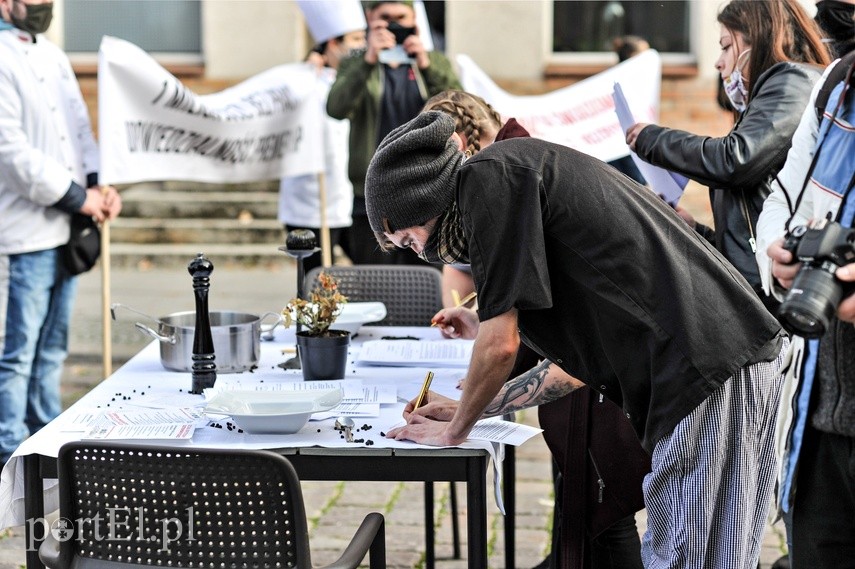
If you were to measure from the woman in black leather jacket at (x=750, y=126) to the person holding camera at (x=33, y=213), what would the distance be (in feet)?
8.14

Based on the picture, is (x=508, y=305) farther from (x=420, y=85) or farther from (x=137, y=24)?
(x=137, y=24)

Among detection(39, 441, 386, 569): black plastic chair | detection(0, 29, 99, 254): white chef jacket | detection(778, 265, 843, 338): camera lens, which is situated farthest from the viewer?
detection(0, 29, 99, 254): white chef jacket

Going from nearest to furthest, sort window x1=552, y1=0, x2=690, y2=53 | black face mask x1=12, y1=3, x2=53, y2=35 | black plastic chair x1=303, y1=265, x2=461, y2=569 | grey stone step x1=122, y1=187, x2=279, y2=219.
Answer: black plastic chair x1=303, y1=265, x2=461, y2=569 → black face mask x1=12, y1=3, x2=53, y2=35 → grey stone step x1=122, y1=187, x2=279, y2=219 → window x1=552, y1=0, x2=690, y2=53

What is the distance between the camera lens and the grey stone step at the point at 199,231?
32.6ft

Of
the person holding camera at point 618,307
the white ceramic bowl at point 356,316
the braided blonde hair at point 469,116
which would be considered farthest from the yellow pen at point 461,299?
the person holding camera at point 618,307

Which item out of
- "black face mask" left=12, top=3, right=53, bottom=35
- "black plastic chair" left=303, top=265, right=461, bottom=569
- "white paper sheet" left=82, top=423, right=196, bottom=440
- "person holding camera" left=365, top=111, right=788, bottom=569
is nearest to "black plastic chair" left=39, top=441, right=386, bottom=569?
"white paper sheet" left=82, top=423, right=196, bottom=440

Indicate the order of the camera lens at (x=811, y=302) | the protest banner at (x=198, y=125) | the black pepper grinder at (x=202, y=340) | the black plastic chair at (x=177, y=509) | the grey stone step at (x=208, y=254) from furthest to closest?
the grey stone step at (x=208, y=254) → the protest banner at (x=198, y=125) → the black pepper grinder at (x=202, y=340) → the black plastic chair at (x=177, y=509) → the camera lens at (x=811, y=302)

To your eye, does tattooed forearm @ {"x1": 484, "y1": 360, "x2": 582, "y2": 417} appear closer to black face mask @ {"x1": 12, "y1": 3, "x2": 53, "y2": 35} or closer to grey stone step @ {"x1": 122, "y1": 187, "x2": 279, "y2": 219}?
black face mask @ {"x1": 12, "y1": 3, "x2": 53, "y2": 35}

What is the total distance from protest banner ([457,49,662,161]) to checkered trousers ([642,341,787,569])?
3.22 meters

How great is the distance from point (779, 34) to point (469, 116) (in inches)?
43.1

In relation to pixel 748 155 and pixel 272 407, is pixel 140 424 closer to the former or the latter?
pixel 272 407

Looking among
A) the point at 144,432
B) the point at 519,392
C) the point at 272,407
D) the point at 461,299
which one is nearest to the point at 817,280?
the point at 519,392

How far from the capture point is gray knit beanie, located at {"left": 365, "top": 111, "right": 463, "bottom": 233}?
2.24 meters

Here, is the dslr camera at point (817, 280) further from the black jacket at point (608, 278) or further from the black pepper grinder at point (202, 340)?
the black pepper grinder at point (202, 340)
